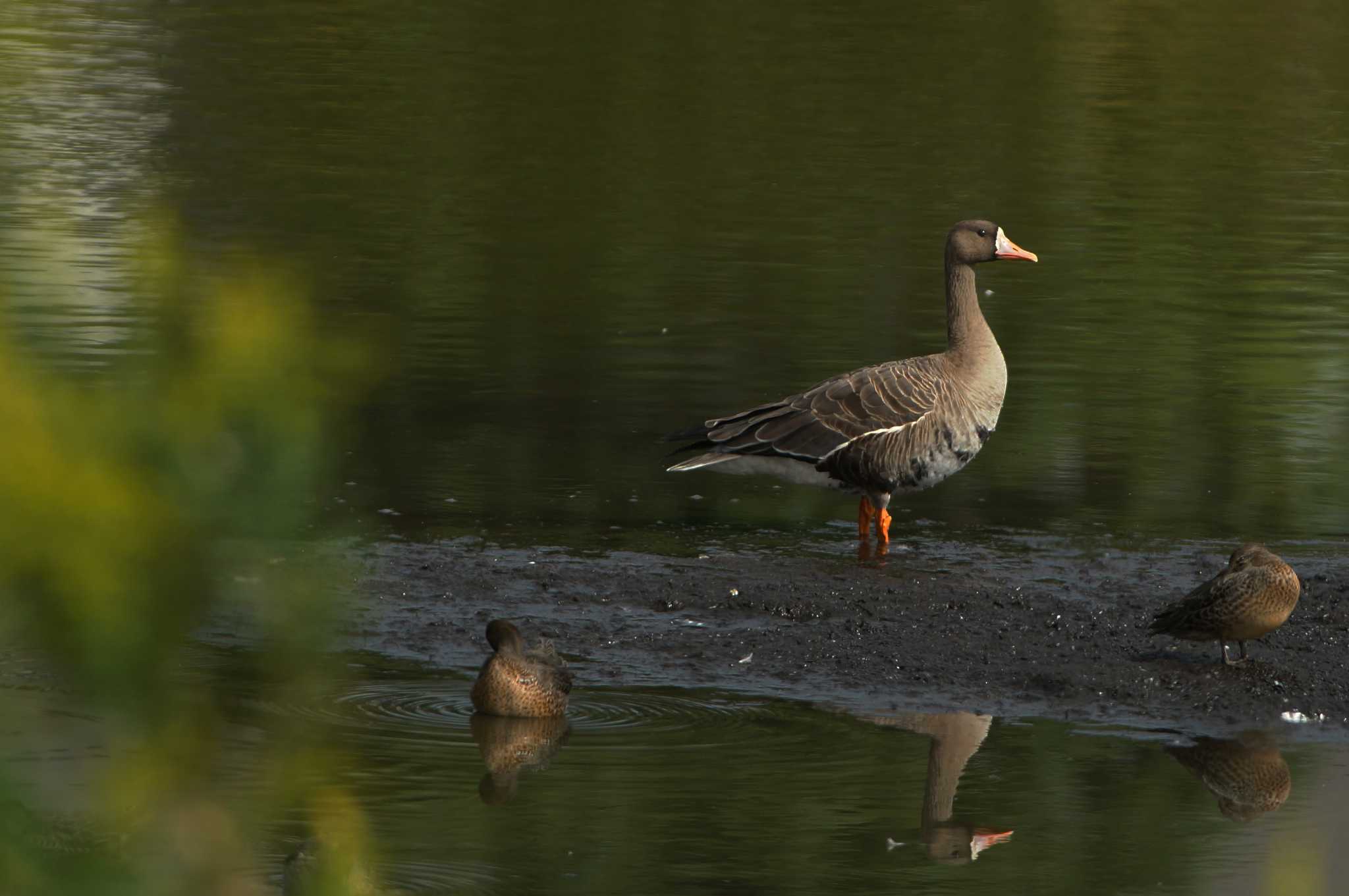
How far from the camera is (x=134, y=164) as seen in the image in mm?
20344

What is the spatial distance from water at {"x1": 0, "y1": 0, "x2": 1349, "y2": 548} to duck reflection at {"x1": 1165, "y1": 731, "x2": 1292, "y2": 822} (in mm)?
2975

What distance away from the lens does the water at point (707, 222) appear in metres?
11.0

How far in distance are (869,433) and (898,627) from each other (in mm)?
1928

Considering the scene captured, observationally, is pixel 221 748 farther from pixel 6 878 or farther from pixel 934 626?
pixel 934 626

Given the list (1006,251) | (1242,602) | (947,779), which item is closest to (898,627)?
(1242,602)

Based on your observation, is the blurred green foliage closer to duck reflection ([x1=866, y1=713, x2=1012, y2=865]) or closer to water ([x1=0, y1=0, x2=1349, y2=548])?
water ([x1=0, y1=0, x2=1349, y2=548])

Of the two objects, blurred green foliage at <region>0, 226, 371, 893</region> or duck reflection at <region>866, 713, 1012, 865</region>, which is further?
duck reflection at <region>866, 713, 1012, 865</region>

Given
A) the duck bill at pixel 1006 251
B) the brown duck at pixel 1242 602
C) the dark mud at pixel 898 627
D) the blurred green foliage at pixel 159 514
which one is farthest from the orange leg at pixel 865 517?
the blurred green foliage at pixel 159 514

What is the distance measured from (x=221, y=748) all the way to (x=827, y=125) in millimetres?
22971

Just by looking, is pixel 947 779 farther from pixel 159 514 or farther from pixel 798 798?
pixel 159 514

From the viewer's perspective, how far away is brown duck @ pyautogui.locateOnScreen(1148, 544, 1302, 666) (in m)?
7.32

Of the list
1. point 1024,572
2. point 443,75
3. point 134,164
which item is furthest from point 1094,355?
point 443,75

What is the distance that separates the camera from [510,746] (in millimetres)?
6680

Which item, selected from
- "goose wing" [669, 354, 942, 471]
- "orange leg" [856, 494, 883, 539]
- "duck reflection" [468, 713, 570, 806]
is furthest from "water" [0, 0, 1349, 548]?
"duck reflection" [468, 713, 570, 806]
